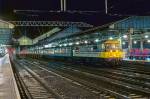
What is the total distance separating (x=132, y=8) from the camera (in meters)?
33.2

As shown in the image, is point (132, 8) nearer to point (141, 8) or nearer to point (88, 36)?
point (141, 8)

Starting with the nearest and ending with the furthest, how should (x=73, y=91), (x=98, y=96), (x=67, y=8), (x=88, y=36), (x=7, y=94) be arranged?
(x=7, y=94) < (x=98, y=96) < (x=73, y=91) < (x=67, y=8) < (x=88, y=36)

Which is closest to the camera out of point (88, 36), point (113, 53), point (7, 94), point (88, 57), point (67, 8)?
point (7, 94)

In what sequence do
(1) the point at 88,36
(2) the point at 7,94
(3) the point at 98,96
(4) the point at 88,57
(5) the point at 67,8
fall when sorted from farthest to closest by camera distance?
(1) the point at 88,36
(4) the point at 88,57
(5) the point at 67,8
(3) the point at 98,96
(2) the point at 7,94

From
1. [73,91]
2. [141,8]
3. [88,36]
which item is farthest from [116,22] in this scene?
[73,91]

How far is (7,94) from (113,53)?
26.2 m

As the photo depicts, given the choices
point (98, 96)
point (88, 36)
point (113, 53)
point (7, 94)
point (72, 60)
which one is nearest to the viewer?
point (7, 94)

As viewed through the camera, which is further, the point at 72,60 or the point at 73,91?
the point at 72,60

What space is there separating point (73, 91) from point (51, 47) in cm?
5097

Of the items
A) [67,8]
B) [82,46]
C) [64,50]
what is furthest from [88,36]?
[67,8]

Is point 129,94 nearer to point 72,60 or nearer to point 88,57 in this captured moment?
point 88,57

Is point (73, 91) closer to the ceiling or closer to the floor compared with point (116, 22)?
closer to the floor

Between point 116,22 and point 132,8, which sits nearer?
point 132,8

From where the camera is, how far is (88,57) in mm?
45125
